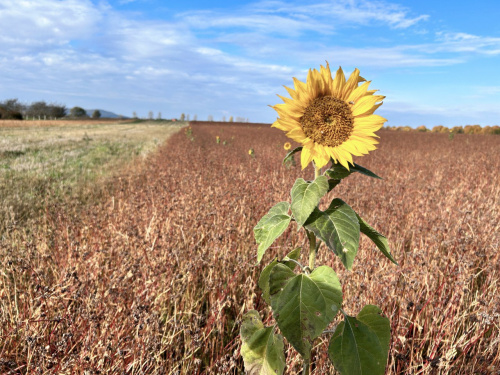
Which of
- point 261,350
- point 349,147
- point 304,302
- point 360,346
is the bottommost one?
point 261,350

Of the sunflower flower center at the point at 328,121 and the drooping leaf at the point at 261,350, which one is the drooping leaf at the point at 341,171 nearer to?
the sunflower flower center at the point at 328,121

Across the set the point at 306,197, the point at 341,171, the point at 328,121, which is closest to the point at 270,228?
the point at 306,197

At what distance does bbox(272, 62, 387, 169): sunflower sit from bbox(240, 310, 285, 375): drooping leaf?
613 millimetres

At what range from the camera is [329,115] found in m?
1.20

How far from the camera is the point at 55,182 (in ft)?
21.8

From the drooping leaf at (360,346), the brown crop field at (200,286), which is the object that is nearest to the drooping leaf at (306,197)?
the drooping leaf at (360,346)

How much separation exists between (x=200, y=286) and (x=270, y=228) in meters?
1.83

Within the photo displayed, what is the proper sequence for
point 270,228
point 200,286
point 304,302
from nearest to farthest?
point 304,302 < point 270,228 < point 200,286

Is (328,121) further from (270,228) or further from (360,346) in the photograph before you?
(360,346)

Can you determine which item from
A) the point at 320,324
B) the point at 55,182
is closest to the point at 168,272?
the point at 320,324

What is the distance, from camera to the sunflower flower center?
1157mm

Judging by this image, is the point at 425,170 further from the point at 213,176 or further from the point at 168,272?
the point at 168,272

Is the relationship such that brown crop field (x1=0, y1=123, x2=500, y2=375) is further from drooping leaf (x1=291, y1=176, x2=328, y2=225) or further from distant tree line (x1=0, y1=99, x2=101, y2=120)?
distant tree line (x1=0, y1=99, x2=101, y2=120)

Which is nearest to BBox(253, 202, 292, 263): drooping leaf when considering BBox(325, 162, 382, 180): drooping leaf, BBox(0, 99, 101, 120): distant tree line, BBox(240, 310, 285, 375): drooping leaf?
BBox(325, 162, 382, 180): drooping leaf
